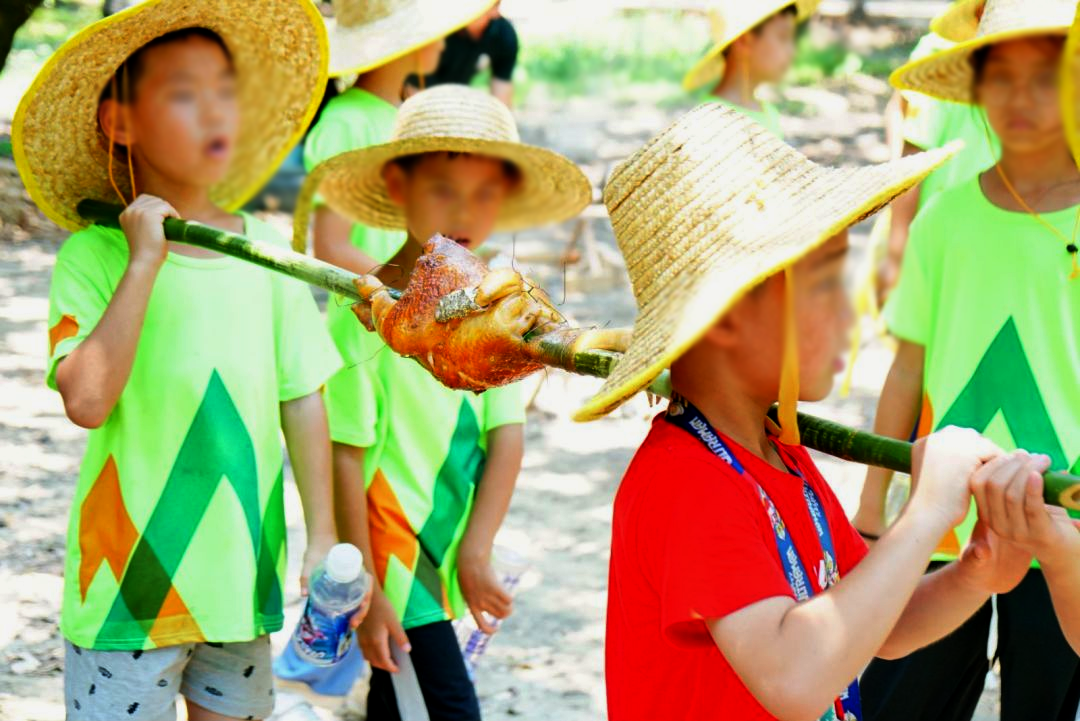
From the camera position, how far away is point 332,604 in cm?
265

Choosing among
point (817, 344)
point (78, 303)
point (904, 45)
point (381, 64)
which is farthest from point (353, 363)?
point (904, 45)

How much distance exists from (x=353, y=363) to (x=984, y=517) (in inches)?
62.9

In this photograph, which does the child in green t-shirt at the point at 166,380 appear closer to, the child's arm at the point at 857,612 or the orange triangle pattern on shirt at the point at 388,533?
the orange triangle pattern on shirt at the point at 388,533

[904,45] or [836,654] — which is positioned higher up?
[836,654]

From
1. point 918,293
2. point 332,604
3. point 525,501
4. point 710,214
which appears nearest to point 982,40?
point 918,293

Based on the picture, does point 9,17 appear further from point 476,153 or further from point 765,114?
point 765,114

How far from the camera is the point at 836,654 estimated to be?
1.61 meters

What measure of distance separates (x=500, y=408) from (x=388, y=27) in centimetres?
127

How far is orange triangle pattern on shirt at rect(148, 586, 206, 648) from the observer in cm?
250

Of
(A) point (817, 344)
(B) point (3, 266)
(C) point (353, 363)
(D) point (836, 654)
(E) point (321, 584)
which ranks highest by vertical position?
(A) point (817, 344)

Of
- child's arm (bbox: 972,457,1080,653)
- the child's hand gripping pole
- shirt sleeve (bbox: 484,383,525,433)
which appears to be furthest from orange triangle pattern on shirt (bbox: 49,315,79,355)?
child's arm (bbox: 972,457,1080,653)

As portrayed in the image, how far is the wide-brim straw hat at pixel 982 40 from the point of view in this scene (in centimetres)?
261

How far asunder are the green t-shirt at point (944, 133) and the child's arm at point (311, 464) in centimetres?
164

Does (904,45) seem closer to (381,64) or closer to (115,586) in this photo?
A: (381,64)
